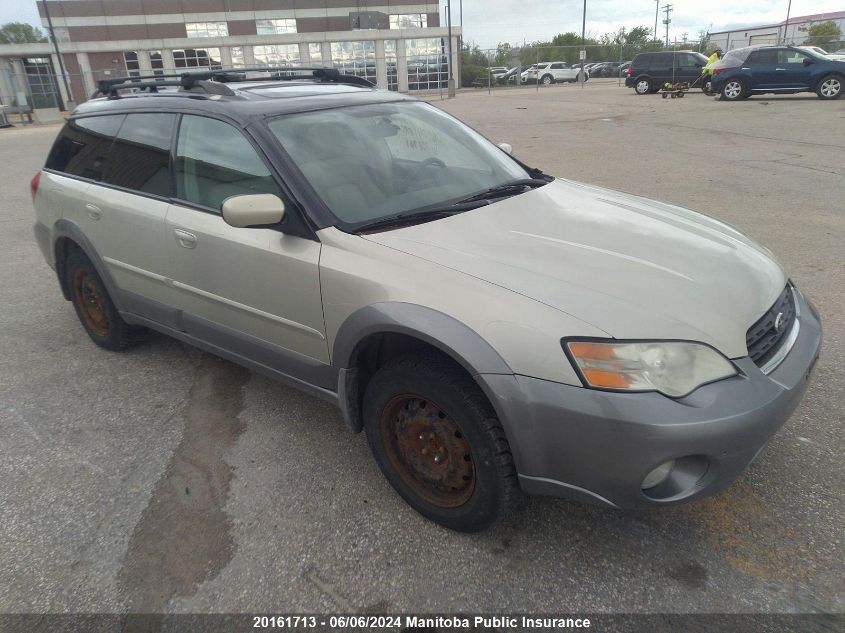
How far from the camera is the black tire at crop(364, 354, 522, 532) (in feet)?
7.00

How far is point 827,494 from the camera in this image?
8.12ft

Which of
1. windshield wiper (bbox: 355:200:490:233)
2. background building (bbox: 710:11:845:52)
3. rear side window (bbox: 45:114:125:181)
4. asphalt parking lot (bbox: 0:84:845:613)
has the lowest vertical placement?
asphalt parking lot (bbox: 0:84:845:613)

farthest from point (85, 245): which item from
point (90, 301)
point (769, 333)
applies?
point (769, 333)

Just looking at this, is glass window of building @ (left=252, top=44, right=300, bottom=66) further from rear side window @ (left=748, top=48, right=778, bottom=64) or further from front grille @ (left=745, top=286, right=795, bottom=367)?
front grille @ (left=745, top=286, right=795, bottom=367)

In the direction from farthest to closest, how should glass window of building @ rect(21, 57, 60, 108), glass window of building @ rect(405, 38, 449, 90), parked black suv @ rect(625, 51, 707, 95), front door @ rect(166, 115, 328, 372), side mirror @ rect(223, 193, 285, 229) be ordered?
glass window of building @ rect(405, 38, 449, 90), glass window of building @ rect(21, 57, 60, 108), parked black suv @ rect(625, 51, 707, 95), front door @ rect(166, 115, 328, 372), side mirror @ rect(223, 193, 285, 229)

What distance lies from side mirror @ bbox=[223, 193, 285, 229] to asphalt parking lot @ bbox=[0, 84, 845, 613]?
3.79ft

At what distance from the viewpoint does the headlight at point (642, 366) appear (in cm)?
191

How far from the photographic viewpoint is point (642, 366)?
75.6 inches

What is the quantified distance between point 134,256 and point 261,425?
4.01 feet

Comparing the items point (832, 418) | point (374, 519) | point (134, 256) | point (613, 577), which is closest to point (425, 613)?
point (374, 519)

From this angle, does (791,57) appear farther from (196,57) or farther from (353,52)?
(196,57)

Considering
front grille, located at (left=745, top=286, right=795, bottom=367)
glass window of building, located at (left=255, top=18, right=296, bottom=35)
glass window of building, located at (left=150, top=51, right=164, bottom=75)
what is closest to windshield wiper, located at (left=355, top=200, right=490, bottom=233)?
front grille, located at (left=745, top=286, right=795, bottom=367)

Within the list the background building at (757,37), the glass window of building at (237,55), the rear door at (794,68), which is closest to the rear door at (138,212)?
the rear door at (794,68)

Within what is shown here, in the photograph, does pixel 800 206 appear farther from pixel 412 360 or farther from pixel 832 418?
pixel 412 360
